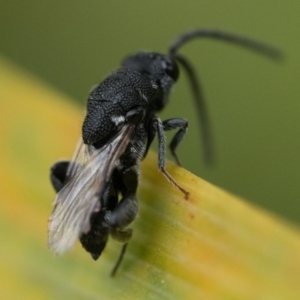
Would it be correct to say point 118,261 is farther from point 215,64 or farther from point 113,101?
point 215,64

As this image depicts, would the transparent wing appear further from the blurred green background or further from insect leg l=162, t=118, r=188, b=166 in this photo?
the blurred green background

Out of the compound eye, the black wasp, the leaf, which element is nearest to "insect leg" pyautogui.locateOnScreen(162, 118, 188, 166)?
the black wasp

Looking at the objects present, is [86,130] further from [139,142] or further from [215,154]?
[215,154]

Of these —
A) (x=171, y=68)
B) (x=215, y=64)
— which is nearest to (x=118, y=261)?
(x=171, y=68)

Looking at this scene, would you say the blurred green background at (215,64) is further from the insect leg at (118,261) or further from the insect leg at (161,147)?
the insect leg at (118,261)

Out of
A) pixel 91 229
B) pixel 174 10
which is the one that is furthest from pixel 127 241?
pixel 174 10

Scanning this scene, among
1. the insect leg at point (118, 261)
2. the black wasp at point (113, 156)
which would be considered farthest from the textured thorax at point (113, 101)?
the insect leg at point (118, 261)
